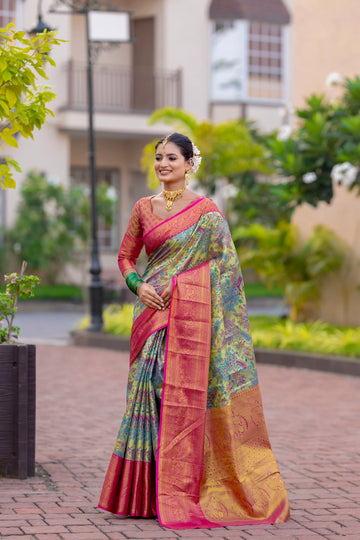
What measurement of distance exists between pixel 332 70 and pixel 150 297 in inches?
431

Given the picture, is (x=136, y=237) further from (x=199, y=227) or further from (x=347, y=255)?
(x=347, y=255)

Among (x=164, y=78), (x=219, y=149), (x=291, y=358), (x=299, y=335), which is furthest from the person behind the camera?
(x=164, y=78)

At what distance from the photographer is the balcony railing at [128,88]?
25125 millimetres

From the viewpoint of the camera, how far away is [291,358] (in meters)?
12.3

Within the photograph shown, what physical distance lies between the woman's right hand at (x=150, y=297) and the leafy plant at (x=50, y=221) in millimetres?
17968

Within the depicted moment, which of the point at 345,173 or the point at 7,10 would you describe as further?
the point at 7,10

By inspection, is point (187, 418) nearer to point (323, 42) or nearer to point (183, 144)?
point (183, 144)

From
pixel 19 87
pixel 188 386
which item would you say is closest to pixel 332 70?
pixel 19 87

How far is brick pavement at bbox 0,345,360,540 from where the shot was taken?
4.82m

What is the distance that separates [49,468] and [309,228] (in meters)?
10.0

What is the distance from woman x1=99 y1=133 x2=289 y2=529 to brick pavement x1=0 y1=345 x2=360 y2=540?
0.16m

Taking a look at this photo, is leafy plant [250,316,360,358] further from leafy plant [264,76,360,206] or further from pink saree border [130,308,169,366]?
pink saree border [130,308,169,366]

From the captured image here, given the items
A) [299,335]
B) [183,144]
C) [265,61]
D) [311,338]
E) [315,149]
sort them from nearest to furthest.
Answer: [183,144]
[315,149]
[311,338]
[299,335]
[265,61]

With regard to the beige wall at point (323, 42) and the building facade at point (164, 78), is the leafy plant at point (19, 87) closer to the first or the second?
the beige wall at point (323, 42)
